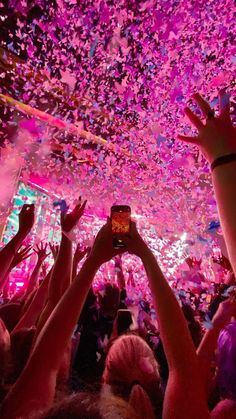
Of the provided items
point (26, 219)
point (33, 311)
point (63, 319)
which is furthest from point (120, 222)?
point (33, 311)

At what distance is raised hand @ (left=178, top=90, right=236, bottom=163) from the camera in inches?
43.8

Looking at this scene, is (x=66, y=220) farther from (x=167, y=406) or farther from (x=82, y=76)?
(x=82, y=76)

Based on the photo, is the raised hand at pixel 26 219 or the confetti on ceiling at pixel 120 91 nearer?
the raised hand at pixel 26 219

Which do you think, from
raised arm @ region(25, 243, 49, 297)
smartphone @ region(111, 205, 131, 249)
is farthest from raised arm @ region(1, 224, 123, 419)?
raised arm @ region(25, 243, 49, 297)

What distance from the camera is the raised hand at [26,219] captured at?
2.52m

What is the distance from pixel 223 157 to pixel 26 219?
194cm

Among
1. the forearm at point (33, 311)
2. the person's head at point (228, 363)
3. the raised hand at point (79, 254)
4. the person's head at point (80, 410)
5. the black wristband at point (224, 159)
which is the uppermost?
the raised hand at point (79, 254)

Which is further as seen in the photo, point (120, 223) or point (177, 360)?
point (120, 223)

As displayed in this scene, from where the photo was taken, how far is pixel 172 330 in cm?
112

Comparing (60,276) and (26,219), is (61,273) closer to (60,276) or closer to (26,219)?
(60,276)

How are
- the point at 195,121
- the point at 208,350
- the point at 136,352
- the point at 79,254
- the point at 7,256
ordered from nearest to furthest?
the point at 195,121
the point at 136,352
the point at 208,350
the point at 7,256
the point at 79,254

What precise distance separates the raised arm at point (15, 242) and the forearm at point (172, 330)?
1329mm

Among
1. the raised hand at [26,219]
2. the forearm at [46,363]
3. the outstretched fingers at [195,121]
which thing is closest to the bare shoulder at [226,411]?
the forearm at [46,363]

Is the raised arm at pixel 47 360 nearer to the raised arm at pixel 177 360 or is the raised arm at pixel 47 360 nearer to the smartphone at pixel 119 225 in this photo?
the smartphone at pixel 119 225
